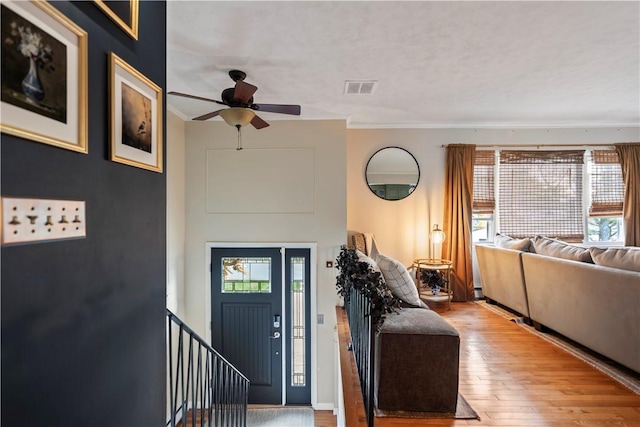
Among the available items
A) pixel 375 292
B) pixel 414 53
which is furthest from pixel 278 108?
pixel 375 292

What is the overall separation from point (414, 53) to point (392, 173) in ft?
8.12

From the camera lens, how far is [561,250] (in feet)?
11.0

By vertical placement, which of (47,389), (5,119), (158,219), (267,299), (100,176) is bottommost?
(267,299)

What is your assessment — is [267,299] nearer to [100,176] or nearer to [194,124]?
[194,124]

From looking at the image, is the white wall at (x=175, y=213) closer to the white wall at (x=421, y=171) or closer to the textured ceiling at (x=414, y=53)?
the textured ceiling at (x=414, y=53)

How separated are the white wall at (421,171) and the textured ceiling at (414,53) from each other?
31.7 inches

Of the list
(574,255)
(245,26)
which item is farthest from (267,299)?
(574,255)

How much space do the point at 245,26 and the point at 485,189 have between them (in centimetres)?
441

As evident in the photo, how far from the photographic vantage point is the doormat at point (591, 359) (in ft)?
7.98

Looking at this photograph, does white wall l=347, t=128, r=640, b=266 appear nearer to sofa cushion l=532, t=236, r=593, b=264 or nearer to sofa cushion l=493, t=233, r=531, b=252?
sofa cushion l=493, t=233, r=531, b=252

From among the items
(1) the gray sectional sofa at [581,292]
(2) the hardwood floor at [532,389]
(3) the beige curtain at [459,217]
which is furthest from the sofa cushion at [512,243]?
(2) the hardwood floor at [532,389]

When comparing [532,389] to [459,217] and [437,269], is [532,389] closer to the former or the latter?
[437,269]

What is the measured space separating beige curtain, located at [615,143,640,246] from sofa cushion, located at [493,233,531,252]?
208cm

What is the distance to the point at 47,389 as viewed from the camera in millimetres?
828
